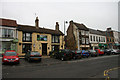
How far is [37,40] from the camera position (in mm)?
25000

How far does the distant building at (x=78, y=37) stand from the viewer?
3497 centimetres

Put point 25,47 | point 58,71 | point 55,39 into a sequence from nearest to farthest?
point 58,71, point 25,47, point 55,39

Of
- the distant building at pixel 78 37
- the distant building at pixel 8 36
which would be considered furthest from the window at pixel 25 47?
the distant building at pixel 78 37

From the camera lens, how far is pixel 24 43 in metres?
23.0

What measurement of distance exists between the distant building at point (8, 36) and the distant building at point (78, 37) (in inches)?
789

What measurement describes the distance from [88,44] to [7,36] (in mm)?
27644

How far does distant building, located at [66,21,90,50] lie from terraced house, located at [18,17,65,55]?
8.28 metres

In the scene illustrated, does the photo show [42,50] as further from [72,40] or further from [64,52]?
[72,40]

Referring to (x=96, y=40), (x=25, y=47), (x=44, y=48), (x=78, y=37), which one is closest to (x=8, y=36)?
(x=25, y=47)

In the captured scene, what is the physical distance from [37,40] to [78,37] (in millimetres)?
Answer: 15815

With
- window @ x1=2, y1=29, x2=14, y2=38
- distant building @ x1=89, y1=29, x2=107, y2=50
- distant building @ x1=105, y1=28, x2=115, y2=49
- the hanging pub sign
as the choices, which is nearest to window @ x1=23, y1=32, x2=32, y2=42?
the hanging pub sign

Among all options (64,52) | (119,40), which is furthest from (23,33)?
(119,40)

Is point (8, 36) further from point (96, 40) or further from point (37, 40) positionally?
point (96, 40)

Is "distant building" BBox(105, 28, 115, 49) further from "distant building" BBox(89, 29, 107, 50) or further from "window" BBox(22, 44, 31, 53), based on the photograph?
"window" BBox(22, 44, 31, 53)
